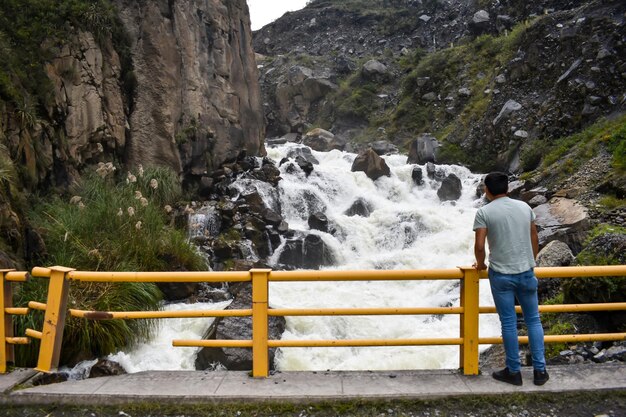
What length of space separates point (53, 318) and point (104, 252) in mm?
5018

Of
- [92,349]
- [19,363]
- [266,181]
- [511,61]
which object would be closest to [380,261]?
[266,181]

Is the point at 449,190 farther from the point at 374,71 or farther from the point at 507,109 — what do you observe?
the point at 374,71

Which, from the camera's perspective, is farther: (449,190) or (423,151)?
(423,151)

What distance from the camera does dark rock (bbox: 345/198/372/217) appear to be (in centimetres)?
1778

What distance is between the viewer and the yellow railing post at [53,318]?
429 cm

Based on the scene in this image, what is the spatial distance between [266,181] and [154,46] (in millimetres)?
6033

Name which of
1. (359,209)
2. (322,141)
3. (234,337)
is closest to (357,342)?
(234,337)

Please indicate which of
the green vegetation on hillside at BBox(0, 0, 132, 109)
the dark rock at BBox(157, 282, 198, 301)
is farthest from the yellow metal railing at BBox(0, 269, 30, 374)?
the green vegetation on hillside at BBox(0, 0, 132, 109)

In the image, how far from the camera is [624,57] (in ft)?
56.5

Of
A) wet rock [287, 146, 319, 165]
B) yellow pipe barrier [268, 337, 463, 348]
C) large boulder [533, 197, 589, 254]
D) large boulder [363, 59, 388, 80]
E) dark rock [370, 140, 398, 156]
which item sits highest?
large boulder [363, 59, 388, 80]

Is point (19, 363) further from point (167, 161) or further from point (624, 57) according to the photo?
point (624, 57)

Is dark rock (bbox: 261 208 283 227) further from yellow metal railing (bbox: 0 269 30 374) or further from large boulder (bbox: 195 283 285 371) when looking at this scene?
yellow metal railing (bbox: 0 269 30 374)

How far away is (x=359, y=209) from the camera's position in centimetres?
1789

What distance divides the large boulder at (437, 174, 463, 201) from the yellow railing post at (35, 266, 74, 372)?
1676 centimetres
